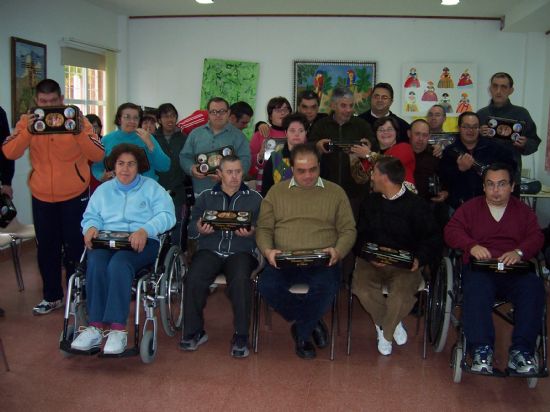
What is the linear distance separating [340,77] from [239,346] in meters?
4.67

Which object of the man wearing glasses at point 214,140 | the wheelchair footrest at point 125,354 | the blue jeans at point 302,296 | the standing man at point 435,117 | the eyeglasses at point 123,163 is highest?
the standing man at point 435,117

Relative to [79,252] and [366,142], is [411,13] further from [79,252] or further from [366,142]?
[79,252]

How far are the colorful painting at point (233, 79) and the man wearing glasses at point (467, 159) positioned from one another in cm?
379

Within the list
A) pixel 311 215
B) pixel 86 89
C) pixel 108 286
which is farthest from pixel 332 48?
pixel 108 286

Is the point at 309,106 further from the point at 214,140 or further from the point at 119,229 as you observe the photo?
the point at 119,229

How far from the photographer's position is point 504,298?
109 inches

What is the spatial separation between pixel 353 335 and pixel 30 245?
3.65m

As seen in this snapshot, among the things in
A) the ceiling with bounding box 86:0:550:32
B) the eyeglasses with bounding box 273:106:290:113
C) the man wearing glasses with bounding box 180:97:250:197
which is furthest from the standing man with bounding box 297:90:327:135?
the ceiling with bounding box 86:0:550:32

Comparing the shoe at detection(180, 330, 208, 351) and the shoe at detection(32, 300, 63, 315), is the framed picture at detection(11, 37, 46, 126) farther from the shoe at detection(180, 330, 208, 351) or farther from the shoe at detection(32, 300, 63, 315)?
the shoe at detection(180, 330, 208, 351)

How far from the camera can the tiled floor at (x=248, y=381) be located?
2.46m

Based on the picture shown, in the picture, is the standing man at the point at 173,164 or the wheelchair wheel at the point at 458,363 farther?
the standing man at the point at 173,164

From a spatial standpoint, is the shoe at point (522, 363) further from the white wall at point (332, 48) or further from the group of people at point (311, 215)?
the white wall at point (332, 48)

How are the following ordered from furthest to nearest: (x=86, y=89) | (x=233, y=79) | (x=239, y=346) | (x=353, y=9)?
(x=233, y=79) → (x=86, y=89) → (x=353, y=9) → (x=239, y=346)

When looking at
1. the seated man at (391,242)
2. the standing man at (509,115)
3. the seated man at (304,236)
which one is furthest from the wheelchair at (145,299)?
the standing man at (509,115)
